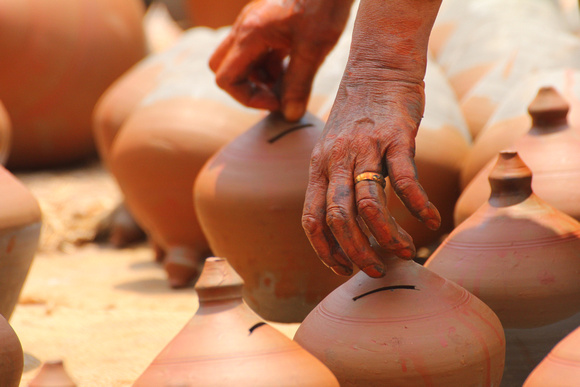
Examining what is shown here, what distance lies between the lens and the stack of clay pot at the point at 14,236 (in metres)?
2.49

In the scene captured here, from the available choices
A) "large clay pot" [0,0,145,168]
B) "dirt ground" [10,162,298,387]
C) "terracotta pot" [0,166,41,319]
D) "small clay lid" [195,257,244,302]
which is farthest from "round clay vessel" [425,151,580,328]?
"large clay pot" [0,0,145,168]

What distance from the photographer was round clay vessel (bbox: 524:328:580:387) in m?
1.35

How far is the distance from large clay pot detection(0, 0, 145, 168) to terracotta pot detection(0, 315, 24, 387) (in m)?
4.22

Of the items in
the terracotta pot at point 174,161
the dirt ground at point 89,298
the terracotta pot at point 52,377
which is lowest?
the dirt ground at point 89,298

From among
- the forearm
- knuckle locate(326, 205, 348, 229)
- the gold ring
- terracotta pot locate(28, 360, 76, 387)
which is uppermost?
the forearm

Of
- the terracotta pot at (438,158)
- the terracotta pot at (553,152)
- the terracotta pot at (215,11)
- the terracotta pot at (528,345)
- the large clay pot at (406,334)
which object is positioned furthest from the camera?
the terracotta pot at (215,11)

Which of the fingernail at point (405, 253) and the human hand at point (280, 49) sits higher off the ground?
the human hand at point (280, 49)

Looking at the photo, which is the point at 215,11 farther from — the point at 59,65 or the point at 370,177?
the point at 370,177

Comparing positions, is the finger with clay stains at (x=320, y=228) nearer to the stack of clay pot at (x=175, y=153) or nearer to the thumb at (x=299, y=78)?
the thumb at (x=299, y=78)

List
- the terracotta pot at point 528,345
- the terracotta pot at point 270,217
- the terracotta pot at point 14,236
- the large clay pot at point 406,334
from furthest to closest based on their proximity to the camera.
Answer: the terracotta pot at point 270,217, the terracotta pot at point 14,236, the terracotta pot at point 528,345, the large clay pot at point 406,334

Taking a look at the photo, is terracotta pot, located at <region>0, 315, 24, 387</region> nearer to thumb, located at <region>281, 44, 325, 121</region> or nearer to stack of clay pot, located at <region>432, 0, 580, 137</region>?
thumb, located at <region>281, 44, 325, 121</region>

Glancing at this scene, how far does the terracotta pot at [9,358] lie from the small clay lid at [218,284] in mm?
603

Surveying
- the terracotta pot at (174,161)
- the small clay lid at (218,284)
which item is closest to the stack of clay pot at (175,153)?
the terracotta pot at (174,161)

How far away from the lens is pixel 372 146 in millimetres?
1722
